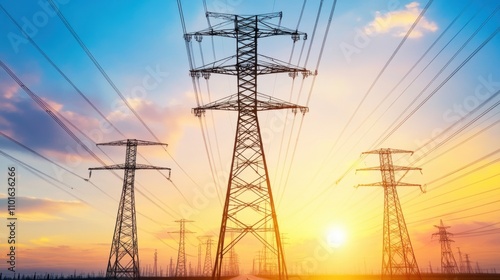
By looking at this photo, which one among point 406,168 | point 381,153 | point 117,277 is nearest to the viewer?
point 117,277

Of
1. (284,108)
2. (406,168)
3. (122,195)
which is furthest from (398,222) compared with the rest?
(122,195)

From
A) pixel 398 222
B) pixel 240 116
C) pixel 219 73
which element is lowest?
pixel 398 222

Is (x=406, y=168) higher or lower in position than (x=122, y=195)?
higher

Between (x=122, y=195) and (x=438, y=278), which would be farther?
(x=438, y=278)

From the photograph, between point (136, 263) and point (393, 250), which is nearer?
point (136, 263)

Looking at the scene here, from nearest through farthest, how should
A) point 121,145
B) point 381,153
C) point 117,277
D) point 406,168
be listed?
point 117,277 → point 121,145 → point 406,168 → point 381,153

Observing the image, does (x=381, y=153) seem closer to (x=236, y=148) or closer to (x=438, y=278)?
(x=236, y=148)

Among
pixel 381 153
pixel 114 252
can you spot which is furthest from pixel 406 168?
pixel 114 252

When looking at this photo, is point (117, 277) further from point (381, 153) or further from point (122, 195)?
point (381, 153)

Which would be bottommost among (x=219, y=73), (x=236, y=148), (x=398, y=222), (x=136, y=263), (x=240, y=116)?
(x=136, y=263)
